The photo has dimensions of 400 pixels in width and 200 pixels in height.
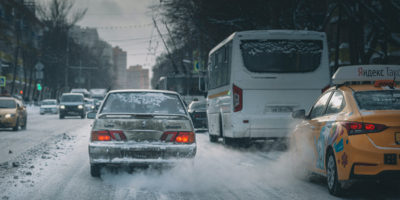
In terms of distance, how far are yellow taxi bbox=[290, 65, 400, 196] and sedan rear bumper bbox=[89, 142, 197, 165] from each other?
2.00m

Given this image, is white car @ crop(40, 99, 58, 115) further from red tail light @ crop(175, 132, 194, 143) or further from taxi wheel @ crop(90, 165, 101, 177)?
red tail light @ crop(175, 132, 194, 143)

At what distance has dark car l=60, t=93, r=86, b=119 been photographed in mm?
39812

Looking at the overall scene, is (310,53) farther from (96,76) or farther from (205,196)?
(96,76)

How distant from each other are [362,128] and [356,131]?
0.08 m

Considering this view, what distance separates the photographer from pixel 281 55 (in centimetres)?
1391

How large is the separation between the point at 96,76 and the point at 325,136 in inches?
4496

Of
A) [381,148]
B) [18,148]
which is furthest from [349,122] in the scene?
[18,148]

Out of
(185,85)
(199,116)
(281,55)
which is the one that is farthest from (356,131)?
(185,85)

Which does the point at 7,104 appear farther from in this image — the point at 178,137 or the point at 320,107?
the point at 320,107

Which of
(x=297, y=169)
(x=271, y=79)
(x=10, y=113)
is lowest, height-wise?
(x=297, y=169)

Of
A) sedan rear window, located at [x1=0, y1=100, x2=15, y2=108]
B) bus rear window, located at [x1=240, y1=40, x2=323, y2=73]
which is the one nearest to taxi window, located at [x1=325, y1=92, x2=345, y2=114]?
bus rear window, located at [x1=240, y1=40, x2=323, y2=73]

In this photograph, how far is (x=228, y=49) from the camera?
1441 centimetres

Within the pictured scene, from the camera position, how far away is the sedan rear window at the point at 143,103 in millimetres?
9117

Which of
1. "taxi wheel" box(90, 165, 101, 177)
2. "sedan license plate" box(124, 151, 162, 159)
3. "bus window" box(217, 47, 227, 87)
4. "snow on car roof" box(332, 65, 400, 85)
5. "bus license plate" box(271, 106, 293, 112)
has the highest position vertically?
"bus window" box(217, 47, 227, 87)
